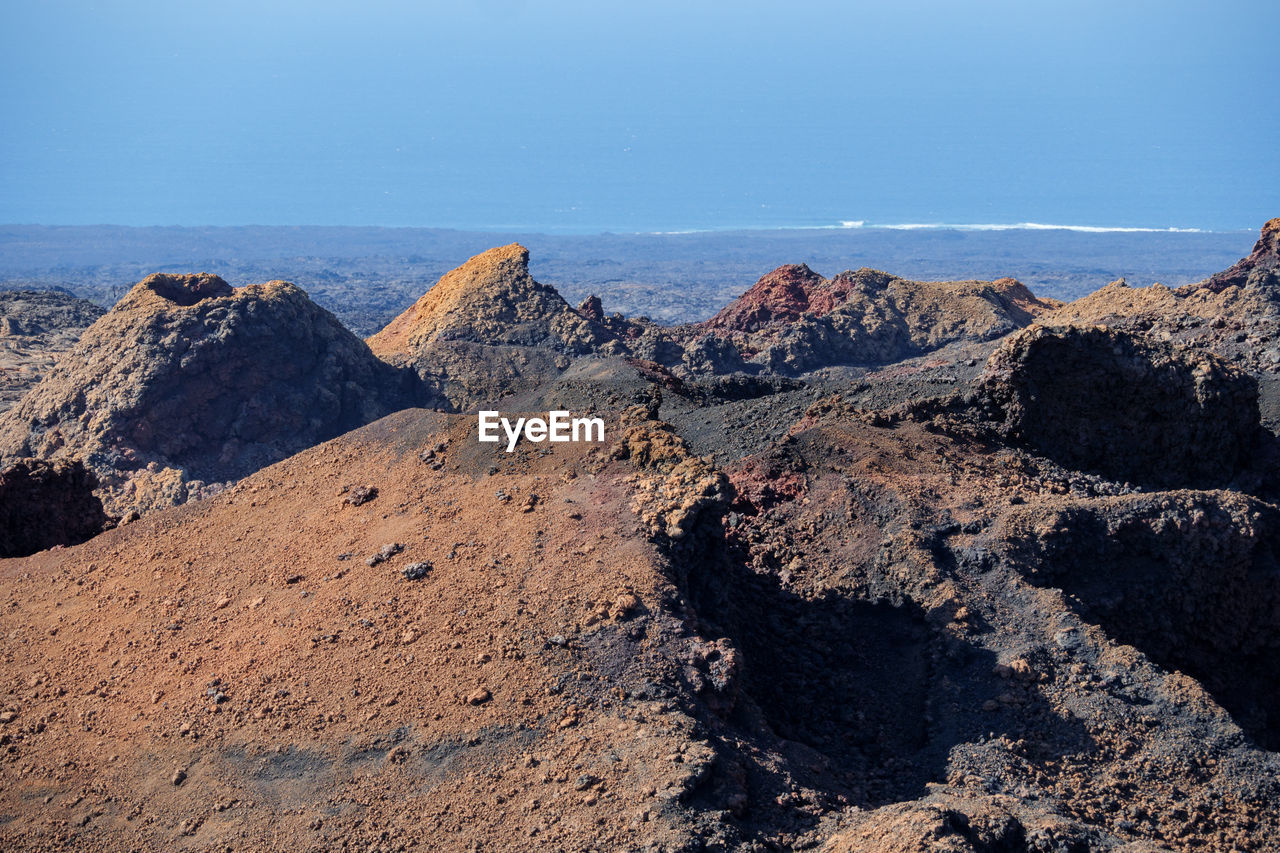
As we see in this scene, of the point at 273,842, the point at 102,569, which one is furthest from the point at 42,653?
the point at 273,842

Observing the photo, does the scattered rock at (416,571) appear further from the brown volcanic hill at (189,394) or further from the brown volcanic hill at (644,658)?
the brown volcanic hill at (189,394)

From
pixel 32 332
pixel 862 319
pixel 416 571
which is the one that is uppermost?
pixel 862 319

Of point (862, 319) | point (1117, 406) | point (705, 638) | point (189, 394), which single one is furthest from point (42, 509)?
point (862, 319)

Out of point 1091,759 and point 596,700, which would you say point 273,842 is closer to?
point 596,700

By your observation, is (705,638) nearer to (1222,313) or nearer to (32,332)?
(1222,313)

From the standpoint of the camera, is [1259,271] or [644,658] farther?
A: [1259,271]

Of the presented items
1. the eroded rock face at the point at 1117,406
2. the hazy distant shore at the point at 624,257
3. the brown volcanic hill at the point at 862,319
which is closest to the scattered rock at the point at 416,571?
the eroded rock face at the point at 1117,406
